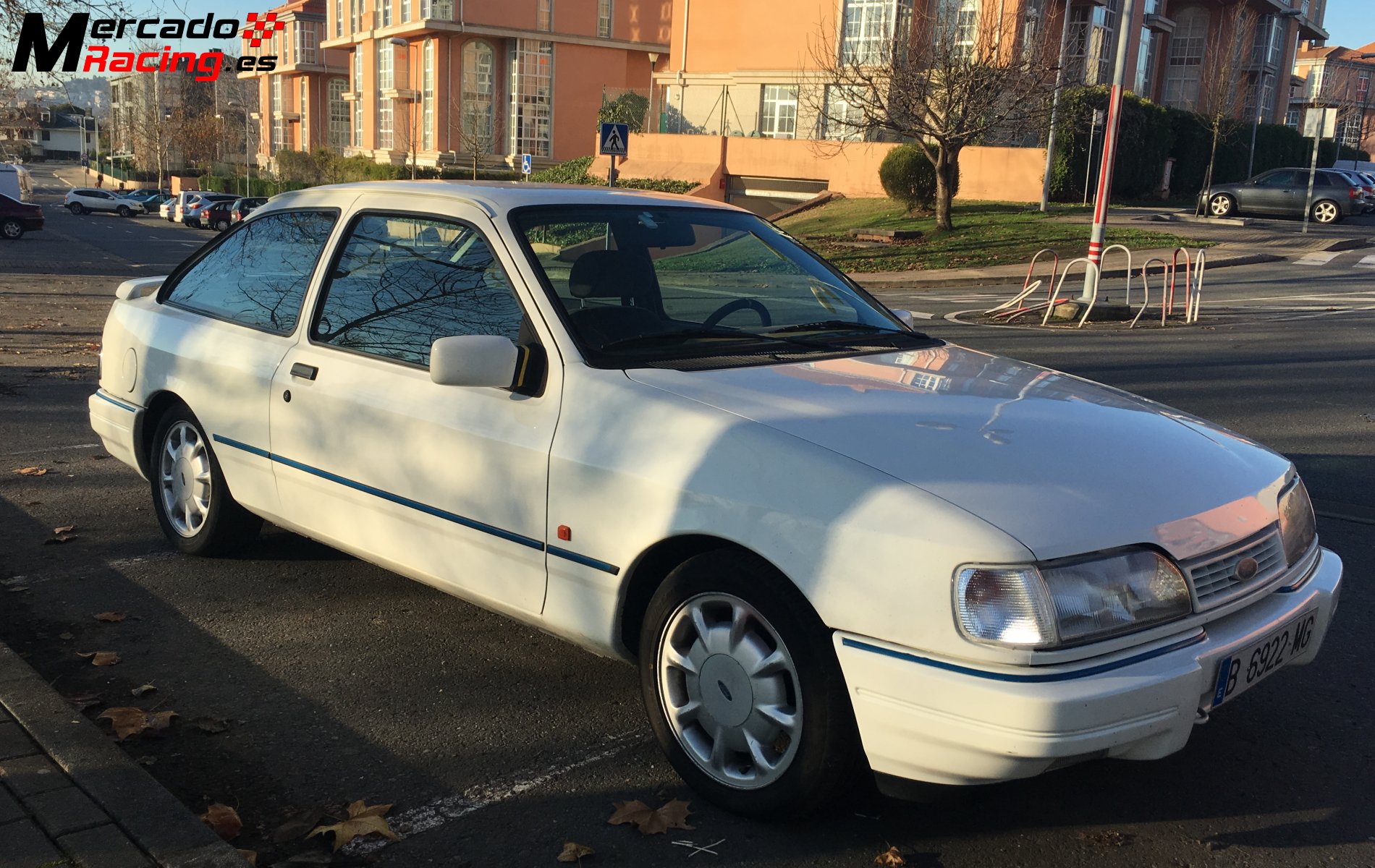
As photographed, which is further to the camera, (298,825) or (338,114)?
(338,114)

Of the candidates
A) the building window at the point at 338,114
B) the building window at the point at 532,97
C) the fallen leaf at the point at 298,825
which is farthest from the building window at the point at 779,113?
the building window at the point at 338,114

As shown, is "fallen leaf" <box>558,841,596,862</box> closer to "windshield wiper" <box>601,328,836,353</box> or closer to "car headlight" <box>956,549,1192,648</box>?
"car headlight" <box>956,549,1192,648</box>

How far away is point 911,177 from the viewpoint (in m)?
34.7

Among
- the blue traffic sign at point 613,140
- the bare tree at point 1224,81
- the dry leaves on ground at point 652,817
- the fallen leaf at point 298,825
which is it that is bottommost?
the fallen leaf at point 298,825

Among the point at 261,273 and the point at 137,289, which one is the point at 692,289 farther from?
the point at 137,289

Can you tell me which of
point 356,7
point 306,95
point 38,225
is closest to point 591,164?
point 38,225

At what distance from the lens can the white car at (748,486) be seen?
9.59 ft

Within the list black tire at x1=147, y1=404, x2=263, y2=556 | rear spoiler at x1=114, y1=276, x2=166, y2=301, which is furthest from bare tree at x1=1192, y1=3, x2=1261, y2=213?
black tire at x1=147, y1=404, x2=263, y2=556

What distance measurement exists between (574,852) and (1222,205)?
36.9 meters

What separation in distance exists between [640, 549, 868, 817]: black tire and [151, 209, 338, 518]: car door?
2146mm

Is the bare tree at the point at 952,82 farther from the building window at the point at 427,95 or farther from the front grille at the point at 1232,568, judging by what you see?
the building window at the point at 427,95

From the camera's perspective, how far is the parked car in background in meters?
56.9

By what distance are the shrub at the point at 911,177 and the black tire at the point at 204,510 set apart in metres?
30.8

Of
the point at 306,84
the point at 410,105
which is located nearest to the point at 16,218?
the point at 410,105
